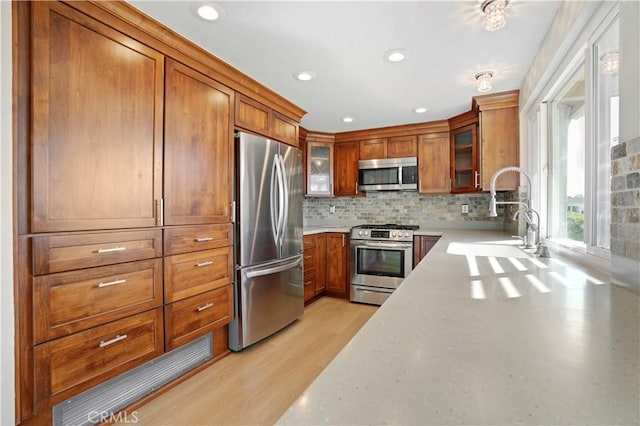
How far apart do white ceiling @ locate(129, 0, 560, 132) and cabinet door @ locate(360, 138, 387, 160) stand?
3.64ft

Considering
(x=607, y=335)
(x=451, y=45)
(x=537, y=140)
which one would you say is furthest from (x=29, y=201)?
(x=537, y=140)

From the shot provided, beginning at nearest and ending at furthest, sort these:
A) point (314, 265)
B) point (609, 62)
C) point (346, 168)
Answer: point (609, 62) < point (314, 265) < point (346, 168)

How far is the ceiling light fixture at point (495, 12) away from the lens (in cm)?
137

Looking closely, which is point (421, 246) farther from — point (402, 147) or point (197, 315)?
point (197, 315)

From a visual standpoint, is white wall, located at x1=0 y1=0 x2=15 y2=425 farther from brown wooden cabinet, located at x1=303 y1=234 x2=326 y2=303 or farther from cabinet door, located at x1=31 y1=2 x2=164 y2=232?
brown wooden cabinet, located at x1=303 y1=234 x2=326 y2=303

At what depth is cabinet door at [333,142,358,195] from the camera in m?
3.92

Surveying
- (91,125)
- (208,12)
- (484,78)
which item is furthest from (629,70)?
(91,125)

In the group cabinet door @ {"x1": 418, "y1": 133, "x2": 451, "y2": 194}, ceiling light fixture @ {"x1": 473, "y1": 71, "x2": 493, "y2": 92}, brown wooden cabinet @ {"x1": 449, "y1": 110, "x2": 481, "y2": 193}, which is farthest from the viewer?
cabinet door @ {"x1": 418, "y1": 133, "x2": 451, "y2": 194}

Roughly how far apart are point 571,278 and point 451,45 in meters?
1.50

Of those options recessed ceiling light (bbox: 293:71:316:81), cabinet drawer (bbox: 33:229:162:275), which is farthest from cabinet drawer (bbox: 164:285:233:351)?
recessed ceiling light (bbox: 293:71:316:81)

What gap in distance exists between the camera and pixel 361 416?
0.36 meters

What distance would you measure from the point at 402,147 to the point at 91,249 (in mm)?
3314

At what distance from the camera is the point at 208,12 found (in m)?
1.50

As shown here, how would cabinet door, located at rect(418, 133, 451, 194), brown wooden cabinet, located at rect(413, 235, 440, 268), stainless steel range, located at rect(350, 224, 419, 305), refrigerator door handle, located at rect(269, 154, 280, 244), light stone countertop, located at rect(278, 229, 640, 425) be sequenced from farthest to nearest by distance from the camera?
cabinet door, located at rect(418, 133, 451, 194), stainless steel range, located at rect(350, 224, 419, 305), brown wooden cabinet, located at rect(413, 235, 440, 268), refrigerator door handle, located at rect(269, 154, 280, 244), light stone countertop, located at rect(278, 229, 640, 425)
